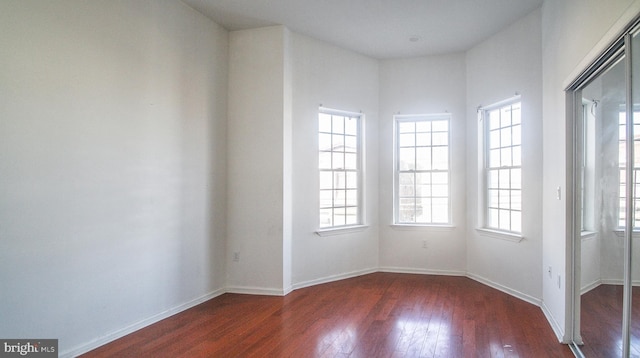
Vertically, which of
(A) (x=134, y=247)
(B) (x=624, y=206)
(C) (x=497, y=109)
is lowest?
(A) (x=134, y=247)

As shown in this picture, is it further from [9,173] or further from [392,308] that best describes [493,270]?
[9,173]

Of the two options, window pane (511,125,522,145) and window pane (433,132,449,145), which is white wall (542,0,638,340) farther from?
window pane (433,132,449,145)

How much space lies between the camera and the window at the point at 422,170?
17.5 ft

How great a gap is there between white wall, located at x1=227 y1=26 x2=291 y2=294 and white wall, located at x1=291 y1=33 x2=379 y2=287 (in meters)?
0.24

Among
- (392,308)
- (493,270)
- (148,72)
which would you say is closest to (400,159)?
(493,270)

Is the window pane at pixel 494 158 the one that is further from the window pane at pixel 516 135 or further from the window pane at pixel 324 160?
the window pane at pixel 324 160

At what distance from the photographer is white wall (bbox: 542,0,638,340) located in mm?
2266

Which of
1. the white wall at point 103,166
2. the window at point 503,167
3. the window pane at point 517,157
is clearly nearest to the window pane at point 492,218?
the window at point 503,167

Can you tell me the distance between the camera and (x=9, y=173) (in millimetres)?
2338

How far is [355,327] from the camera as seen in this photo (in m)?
3.31

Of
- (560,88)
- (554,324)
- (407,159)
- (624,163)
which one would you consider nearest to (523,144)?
(560,88)

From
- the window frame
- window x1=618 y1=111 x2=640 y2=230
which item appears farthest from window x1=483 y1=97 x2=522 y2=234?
window x1=618 y1=111 x2=640 y2=230

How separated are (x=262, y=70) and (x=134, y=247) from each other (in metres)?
2.43

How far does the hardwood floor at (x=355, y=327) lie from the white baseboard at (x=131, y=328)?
0.05 metres
